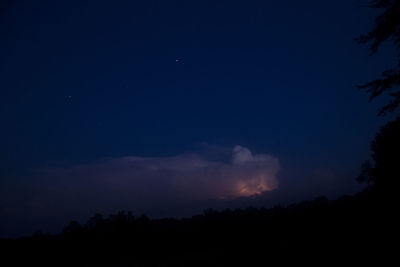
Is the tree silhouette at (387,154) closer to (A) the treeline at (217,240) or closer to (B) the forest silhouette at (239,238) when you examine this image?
(B) the forest silhouette at (239,238)

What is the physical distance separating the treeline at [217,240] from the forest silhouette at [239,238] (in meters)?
0.01

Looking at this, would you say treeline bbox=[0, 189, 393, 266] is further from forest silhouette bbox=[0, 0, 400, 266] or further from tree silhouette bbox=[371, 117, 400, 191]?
tree silhouette bbox=[371, 117, 400, 191]

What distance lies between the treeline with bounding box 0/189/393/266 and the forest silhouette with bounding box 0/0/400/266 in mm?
15

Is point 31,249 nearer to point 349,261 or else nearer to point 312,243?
point 312,243

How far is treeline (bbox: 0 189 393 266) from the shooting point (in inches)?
204

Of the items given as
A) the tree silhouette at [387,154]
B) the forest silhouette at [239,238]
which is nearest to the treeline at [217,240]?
the forest silhouette at [239,238]

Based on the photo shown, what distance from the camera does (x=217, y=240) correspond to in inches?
293

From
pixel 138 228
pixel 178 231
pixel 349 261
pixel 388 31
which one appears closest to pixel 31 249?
pixel 138 228

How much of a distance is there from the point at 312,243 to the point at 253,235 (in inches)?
88.6

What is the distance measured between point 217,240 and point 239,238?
2.41ft

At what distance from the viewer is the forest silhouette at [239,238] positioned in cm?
512

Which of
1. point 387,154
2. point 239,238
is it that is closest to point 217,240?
point 239,238

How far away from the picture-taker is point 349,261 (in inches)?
175

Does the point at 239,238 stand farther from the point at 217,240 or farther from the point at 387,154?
the point at 387,154
